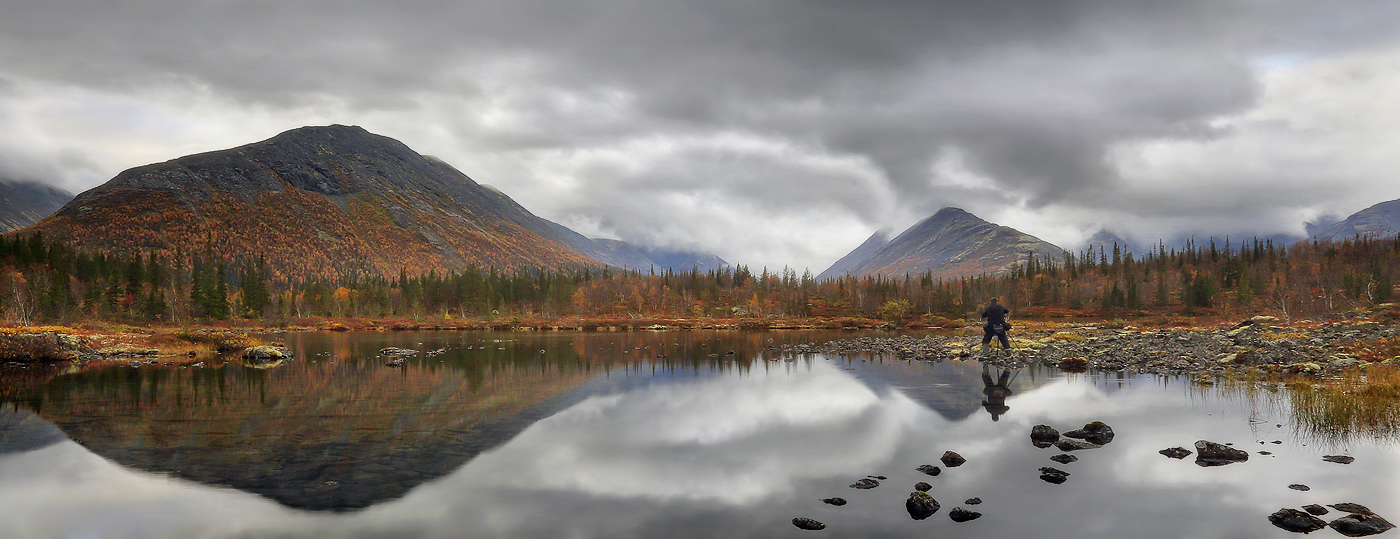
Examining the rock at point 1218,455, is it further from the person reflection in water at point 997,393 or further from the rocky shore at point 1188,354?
the rocky shore at point 1188,354

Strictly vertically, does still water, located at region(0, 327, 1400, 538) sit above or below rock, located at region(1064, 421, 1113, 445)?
below

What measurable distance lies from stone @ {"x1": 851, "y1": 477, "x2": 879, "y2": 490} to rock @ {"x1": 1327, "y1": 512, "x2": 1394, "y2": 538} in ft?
20.8

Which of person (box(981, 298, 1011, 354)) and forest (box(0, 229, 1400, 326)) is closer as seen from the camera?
person (box(981, 298, 1011, 354))

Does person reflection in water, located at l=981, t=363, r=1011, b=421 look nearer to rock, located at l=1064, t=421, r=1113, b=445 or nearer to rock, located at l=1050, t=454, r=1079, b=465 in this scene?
rock, located at l=1064, t=421, r=1113, b=445

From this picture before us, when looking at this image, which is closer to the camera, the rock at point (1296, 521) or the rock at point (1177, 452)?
the rock at point (1296, 521)

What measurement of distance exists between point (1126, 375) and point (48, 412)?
1552 inches

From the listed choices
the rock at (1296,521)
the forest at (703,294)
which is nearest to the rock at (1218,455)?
the rock at (1296,521)

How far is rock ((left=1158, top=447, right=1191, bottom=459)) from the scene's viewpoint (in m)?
13.4

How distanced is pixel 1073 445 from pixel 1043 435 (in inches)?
41.8

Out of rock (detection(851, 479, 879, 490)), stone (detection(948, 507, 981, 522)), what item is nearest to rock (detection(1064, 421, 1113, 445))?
rock (detection(851, 479, 879, 490))

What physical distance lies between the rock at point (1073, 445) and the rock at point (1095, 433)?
0.31 metres

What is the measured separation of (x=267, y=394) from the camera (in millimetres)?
23859

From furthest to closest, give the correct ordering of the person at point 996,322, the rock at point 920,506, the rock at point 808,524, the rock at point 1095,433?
the person at point 996,322 < the rock at point 1095,433 < the rock at point 920,506 < the rock at point 808,524

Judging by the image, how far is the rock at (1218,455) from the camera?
1280 cm
